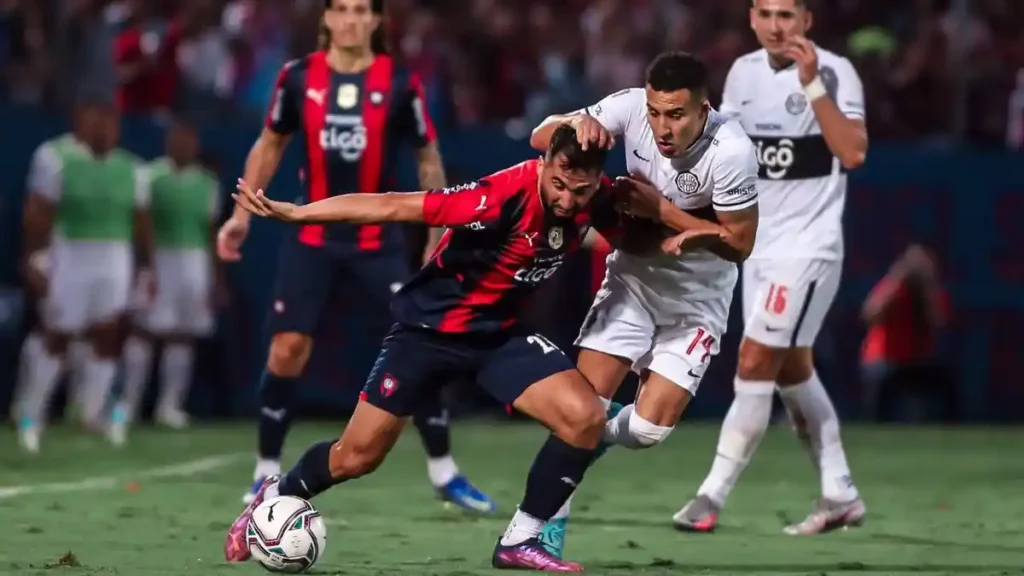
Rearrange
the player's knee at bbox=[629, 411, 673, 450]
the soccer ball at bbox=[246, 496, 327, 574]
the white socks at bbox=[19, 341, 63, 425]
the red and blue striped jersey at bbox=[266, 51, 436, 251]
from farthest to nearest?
1. the white socks at bbox=[19, 341, 63, 425]
2. the red and blue striped jersey at bbox=[266, 51, 436, 251]
3. the player's knee at bbox=[629, 411, 673, 450]
4. the soccer ball at bbox=[246, 496, 327, 574]

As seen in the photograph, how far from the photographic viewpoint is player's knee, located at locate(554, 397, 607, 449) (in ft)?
22.8

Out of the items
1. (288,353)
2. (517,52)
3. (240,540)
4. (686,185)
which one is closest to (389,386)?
(240,540)

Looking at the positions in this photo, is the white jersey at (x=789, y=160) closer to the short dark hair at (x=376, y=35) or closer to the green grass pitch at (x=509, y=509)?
the green grass pitch at (x=509, y=509)

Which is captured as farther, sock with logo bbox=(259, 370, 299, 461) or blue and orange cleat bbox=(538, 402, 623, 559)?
sock with logo bbox=(259, 370, 299, 461)

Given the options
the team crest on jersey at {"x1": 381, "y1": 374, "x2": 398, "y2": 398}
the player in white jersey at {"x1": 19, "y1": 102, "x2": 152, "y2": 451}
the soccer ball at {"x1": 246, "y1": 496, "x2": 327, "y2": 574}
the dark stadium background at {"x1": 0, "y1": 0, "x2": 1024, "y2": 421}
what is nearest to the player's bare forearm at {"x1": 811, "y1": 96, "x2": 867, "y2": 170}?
the team crest on jersey at {"x1": 381, "y1": 374, "x2": 398, "y2": 398}

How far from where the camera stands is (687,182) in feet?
24.1

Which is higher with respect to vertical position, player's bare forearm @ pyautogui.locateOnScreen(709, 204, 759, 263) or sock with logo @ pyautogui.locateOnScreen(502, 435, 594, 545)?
player's bare forearm @ pyautogui.locateOnScreen(709, 204, 759, 263)

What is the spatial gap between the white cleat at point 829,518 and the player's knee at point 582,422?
188cm

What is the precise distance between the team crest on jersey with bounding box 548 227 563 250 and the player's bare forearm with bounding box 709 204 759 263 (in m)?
0.57

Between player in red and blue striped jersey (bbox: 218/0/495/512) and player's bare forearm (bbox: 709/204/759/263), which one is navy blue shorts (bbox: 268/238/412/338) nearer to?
player in red and blue striped jersey (bbox: 218/0/495/512)

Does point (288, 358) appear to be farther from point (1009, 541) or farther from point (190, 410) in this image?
point (190, 410)

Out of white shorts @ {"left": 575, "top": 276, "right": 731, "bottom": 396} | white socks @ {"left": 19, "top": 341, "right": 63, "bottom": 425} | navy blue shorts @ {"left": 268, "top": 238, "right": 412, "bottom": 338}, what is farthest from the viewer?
white socks @ {"left": 19, "top": 341, "right": 63, "bottom": 425}

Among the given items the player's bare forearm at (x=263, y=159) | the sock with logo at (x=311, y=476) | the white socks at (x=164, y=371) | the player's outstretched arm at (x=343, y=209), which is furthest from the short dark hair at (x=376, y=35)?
the white socks at (x=164, y=371)

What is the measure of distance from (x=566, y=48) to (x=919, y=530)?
26.7 feet
